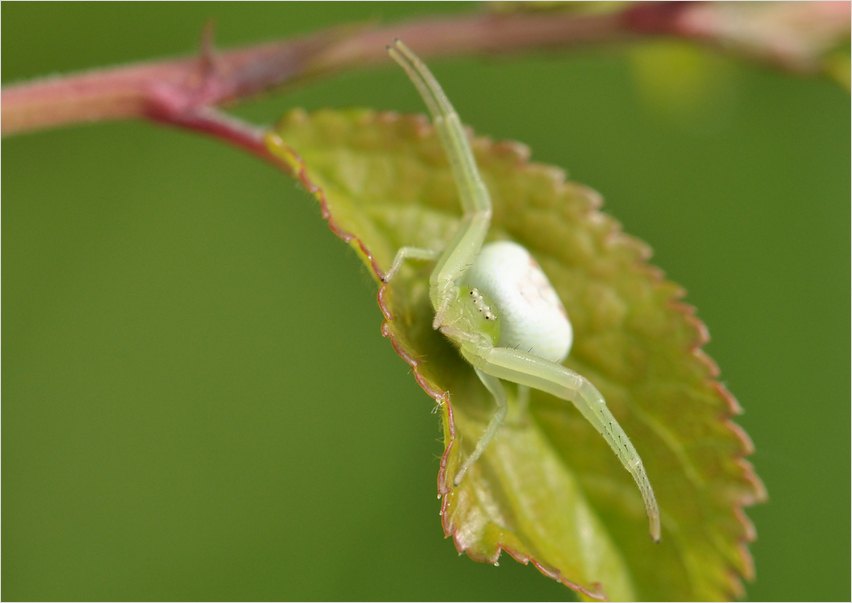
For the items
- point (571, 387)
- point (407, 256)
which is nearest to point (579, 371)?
point (571, 387)

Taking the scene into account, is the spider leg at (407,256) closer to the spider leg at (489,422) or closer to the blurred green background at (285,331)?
the spider leg at (489,422)

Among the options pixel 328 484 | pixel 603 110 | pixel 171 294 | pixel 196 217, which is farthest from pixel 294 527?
pixel 603 110

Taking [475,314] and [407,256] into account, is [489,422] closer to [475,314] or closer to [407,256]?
[475,314]

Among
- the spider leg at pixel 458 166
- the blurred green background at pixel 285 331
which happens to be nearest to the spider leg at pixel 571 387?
the spider leg at pixel 458 166

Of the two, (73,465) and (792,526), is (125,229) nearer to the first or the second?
(73,465)

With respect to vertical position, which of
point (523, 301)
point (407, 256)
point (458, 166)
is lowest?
point (523, 301)

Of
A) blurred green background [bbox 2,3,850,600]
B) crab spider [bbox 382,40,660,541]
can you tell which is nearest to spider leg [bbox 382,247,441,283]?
crab spider [bbox 382,40,660,541]

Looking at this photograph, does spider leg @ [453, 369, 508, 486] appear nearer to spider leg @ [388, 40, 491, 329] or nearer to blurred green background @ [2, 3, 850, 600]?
spider leg @ [388, 40, 491, 329]
